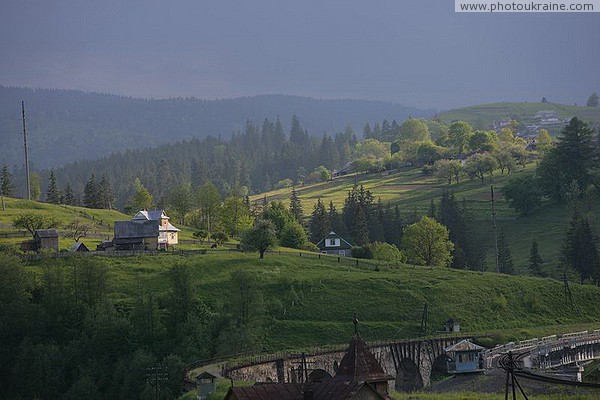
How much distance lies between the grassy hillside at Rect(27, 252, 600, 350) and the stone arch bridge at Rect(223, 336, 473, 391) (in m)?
5.07

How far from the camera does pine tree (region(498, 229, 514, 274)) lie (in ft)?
443

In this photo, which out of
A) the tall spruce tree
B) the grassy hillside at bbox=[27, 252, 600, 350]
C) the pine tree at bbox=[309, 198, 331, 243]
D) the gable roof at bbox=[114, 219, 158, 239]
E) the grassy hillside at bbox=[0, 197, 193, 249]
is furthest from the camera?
the pine tree at bbox=[309, 198, 331, 243]

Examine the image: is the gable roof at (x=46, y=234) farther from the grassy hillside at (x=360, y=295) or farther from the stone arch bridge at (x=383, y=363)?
the stone arch bridge at (x=383, y=363)

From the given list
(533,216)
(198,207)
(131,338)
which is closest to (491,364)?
(131,338)

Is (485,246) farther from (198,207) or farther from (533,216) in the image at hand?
(198,207)

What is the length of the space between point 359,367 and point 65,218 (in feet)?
339

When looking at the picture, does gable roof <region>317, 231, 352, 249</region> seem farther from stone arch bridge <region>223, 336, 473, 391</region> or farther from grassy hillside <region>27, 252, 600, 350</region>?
stone arch bridge <region>223, 336, 473, 391</region>

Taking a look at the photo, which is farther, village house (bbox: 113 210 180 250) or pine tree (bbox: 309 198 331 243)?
pine tree (bbox: 309 198 331 243)

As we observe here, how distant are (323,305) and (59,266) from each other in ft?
84.9

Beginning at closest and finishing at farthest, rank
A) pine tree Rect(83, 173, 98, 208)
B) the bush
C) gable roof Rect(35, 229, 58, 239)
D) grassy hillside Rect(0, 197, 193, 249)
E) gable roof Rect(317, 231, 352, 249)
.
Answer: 1. gable roof Rect(35, 229, 58, 239)
2. grassy hillside Rect(0, 197, 193, 249)
3. the bush
4. gable roof Rect(317, 231, 352, 249)
5. pine tree Rect(83, 173, 98, 208)

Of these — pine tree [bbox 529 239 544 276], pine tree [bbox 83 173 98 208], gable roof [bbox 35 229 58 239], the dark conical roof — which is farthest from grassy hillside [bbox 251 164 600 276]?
the dark conical roof

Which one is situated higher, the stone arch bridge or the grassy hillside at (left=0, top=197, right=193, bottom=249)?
the grassy hillside at (left=0, top=197, right=193, bottom=249)

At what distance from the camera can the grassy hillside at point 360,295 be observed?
3841 inches

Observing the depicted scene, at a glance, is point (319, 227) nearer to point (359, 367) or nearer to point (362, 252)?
point (362, 252)
